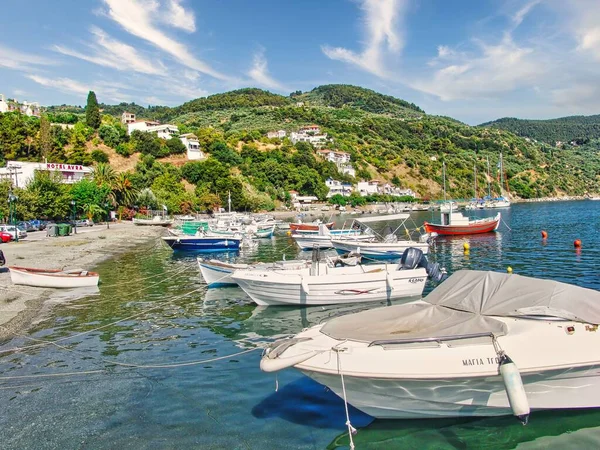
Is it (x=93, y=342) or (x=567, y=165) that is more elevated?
(x=567, y=165)

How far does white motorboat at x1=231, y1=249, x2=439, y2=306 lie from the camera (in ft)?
53.7

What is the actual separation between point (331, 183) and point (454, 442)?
418 ft

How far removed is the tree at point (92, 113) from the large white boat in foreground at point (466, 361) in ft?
368

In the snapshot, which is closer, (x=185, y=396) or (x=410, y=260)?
(x=185, y=396)

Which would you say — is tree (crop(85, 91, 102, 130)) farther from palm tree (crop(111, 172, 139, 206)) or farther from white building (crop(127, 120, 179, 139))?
palm tree (crop(111, 172, 139, 206))

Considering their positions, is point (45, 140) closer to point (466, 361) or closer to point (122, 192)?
point (122, 192)

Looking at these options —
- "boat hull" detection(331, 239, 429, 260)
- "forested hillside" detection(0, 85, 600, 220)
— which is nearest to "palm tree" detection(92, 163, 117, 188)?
"forested hillside" detection(0, 85, 600, 220)

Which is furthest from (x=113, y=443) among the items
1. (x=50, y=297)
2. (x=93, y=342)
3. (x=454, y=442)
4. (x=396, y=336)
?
(x=50, y=297)

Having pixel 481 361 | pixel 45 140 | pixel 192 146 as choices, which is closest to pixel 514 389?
pixel 481 361

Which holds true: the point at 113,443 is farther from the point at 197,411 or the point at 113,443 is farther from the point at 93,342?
the point at 93,342

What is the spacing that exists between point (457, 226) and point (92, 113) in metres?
92.4

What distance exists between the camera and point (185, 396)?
9.32 m

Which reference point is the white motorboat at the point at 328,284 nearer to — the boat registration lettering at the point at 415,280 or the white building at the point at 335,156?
the boat registration lettering at the point at 415,280

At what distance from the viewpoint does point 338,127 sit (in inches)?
7269
